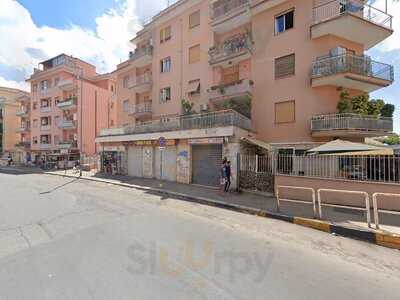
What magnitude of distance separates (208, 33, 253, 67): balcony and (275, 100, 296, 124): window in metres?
4.39

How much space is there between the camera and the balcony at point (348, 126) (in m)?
13.2

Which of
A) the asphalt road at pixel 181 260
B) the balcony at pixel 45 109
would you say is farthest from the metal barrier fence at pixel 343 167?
the balcony at pixel 45 109

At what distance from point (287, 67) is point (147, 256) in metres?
14.6

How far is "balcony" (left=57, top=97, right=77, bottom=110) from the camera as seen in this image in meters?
32.7

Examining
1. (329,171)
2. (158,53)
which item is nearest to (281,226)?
(329,171)

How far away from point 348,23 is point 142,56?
17.7 metres

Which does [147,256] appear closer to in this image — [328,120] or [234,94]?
[328,120]

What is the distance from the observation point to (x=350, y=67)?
13375 millimetres

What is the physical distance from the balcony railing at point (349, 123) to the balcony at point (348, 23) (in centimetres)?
493

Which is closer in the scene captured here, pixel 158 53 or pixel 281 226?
pixel 281 226

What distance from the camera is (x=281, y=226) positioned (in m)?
7.27

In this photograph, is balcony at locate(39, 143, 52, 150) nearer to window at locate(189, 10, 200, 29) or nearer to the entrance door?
the entrance door

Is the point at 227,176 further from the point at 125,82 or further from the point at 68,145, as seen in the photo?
the point at 68,145

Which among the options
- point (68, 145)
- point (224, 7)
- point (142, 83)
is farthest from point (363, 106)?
point (68, 145)
